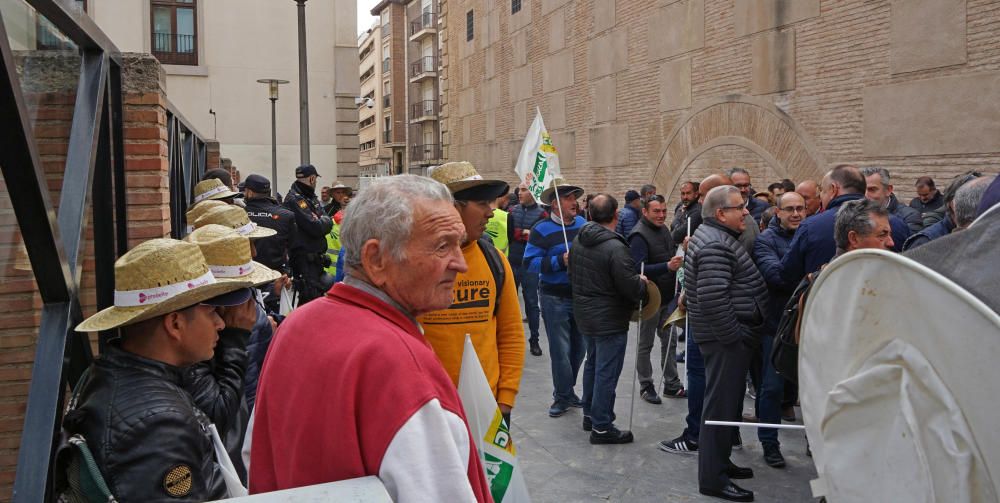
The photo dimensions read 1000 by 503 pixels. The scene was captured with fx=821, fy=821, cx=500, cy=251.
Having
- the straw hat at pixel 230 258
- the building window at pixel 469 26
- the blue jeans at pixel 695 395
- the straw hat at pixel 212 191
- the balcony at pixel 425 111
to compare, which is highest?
the balcony at pixel 425 111

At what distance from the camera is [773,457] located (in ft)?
19.2

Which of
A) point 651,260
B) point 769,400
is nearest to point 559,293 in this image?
point 651,260

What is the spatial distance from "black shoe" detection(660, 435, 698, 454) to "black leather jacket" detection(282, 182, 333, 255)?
3.91 m

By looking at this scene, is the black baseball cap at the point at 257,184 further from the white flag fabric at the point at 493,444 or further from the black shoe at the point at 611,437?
Answer: the white flag fabric at the point at 493,444

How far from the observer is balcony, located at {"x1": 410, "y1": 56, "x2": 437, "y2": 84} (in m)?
53.8

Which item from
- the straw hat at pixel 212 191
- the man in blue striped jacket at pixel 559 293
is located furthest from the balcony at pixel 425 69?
the straw hat at pixel 212 191

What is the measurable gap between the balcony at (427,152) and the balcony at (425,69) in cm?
442

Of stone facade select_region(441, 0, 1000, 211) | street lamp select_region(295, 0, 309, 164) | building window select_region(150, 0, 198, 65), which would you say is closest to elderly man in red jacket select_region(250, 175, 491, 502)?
stone facade select_region(441, 0, 1000, 211)

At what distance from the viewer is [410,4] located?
60.6m

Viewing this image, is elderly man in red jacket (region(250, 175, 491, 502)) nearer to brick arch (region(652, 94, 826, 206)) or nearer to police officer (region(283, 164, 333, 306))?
police officer (region(283, 164, 333, 306))

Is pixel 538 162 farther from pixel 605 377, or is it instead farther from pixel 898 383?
pixel 898 383

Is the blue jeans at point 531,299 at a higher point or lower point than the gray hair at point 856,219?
lower

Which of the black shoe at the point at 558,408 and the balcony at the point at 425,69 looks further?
the balcony at the point at 425,69

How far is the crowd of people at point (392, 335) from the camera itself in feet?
5.84
